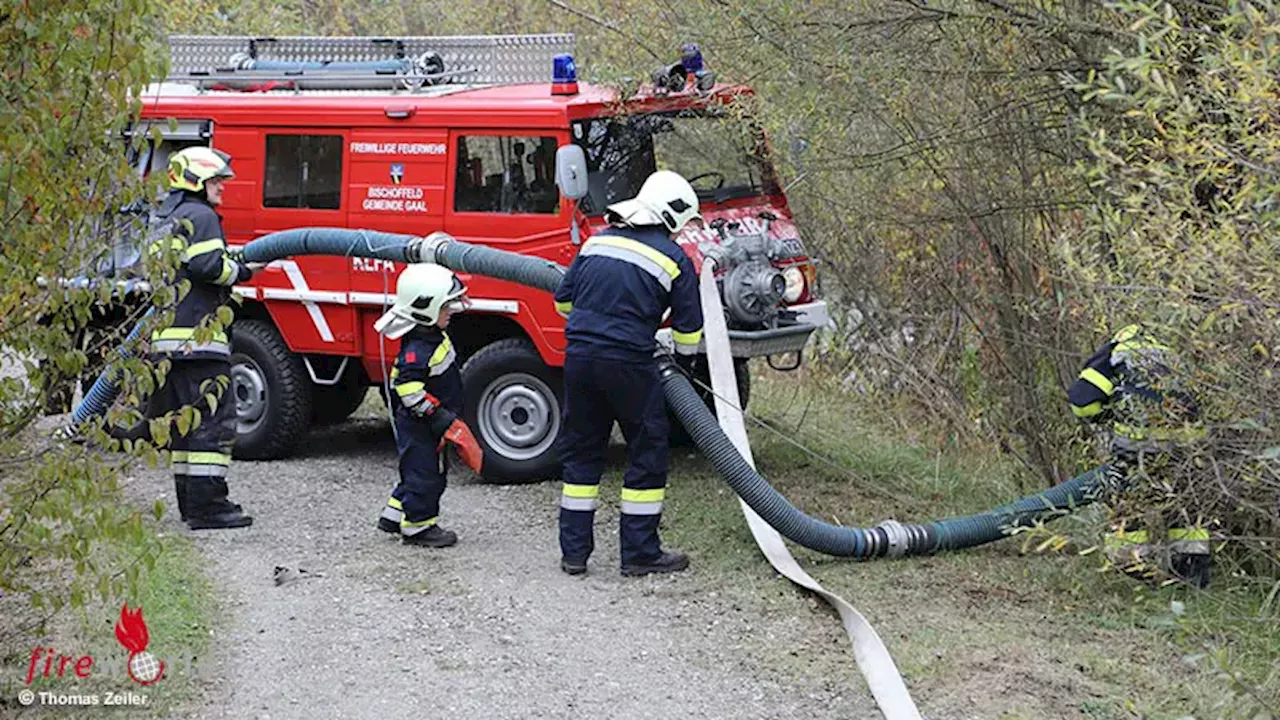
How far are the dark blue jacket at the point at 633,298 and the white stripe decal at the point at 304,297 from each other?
2671mm

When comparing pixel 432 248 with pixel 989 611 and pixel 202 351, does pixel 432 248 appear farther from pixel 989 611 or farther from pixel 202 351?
pixel 989 611

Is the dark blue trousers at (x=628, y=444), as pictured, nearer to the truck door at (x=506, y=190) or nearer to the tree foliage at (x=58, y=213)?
the truck door at (x=506, y=190)

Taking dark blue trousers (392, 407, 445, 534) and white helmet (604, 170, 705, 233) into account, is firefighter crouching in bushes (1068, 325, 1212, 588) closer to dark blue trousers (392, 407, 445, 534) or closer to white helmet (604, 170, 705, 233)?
white helmet (604, 170, 705, 233)

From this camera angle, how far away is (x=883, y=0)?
7.90m

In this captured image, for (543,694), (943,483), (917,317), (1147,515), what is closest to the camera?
(543,694)

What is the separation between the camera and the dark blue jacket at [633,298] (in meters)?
7.43

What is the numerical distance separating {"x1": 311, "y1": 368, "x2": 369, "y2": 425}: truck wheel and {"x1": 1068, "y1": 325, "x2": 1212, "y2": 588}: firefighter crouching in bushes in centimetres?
538

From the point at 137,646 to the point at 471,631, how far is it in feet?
4.46

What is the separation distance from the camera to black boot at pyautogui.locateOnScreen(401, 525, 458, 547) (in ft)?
26.6

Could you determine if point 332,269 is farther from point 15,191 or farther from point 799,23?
point 15,191

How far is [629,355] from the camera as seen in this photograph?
7.44 meters

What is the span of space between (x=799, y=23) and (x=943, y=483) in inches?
111

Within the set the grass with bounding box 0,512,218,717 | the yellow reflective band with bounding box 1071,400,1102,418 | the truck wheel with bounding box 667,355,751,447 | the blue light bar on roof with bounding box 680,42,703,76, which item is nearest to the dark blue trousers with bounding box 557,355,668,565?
the truck wheel with bounding box 667,355,751,447

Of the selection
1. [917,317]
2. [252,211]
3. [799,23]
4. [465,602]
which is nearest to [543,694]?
[465,602]
